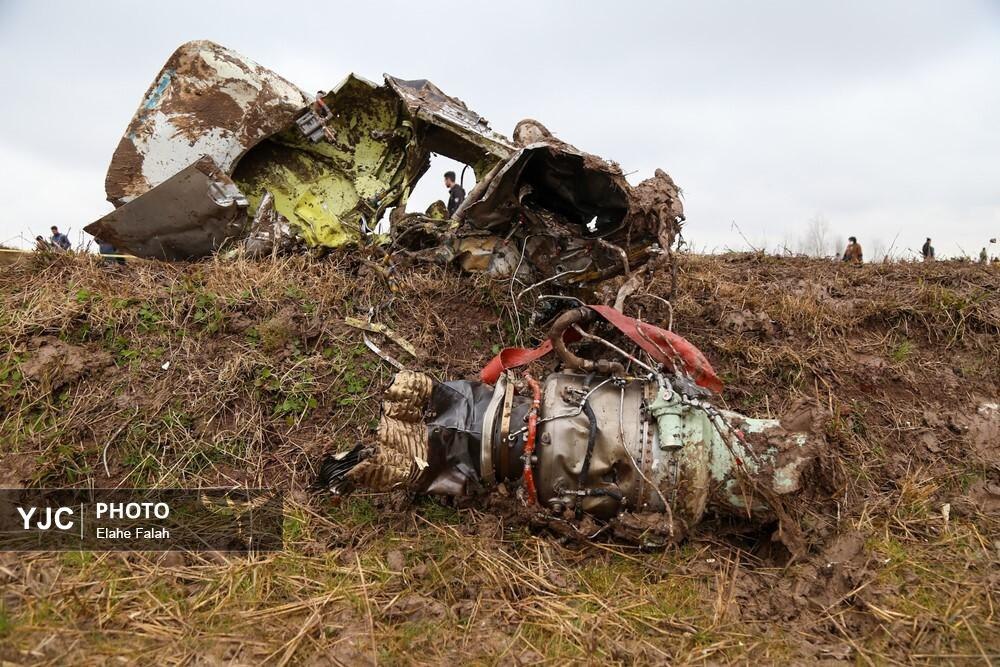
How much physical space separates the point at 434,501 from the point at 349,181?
2.74 metres

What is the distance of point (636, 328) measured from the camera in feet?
8.63

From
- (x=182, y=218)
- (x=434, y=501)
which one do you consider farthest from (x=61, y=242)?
(x=434, y=501)

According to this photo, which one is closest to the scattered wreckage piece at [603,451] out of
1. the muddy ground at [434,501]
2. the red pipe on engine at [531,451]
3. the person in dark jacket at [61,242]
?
the red pipe on engine at [531,451]

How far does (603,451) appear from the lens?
2.41 meters

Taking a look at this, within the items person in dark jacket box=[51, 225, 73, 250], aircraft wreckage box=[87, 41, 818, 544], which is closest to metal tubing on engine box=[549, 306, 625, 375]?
aircraft wreckage box=[87, 41, 818, 544]

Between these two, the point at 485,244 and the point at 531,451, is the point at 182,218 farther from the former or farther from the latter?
the point at 531,451

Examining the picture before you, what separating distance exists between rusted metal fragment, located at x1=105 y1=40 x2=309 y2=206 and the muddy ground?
0.63 m

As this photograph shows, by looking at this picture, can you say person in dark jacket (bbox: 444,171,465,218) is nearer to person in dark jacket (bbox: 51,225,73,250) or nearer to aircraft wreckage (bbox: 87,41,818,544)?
aircraft wreckage (bbox: 87,41,818,544)

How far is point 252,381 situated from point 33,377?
109 cm

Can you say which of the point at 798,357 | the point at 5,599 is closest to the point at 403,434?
the point at 5,599

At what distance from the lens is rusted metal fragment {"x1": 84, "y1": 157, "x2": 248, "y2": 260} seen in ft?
12.7

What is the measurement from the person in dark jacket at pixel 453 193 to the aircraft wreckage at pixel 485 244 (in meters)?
0.65

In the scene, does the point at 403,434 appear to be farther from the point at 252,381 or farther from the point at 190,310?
the point at 190,310

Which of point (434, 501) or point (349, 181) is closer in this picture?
point (434, 501)
